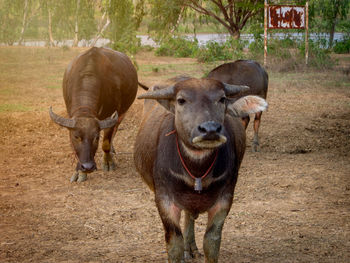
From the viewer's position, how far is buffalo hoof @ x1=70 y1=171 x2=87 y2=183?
7258 mm

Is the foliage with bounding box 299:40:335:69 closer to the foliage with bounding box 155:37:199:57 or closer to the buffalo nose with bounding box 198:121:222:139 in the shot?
the foliage with bounding box 155:37:199:57

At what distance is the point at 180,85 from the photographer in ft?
12.2

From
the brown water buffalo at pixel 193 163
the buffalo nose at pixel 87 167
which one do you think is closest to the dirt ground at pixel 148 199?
the buffalo nose at pixel 87 167

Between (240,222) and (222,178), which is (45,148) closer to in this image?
(240,222)

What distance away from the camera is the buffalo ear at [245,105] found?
3759 mm

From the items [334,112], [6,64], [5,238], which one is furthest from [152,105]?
[6,64]

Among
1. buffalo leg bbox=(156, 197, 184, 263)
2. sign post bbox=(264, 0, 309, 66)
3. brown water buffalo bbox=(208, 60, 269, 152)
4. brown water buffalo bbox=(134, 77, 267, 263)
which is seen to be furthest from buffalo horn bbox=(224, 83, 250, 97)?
sign post bbox=(264, 0, 309, 66)

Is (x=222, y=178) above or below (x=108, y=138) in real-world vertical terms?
above

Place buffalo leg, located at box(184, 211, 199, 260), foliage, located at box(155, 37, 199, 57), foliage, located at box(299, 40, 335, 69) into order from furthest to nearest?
foliage, located at box(155, 37, 199, 57)
foliage, located at box(299, 40, 335, 69)
buffalo leg, located at box(184, 211, 199, 260)

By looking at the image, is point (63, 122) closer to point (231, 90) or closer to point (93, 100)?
point (93, 100)

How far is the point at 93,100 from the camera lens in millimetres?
7344

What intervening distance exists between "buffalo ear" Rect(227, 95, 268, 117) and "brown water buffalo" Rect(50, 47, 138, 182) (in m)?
3.26

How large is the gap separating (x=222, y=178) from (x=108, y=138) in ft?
14.4

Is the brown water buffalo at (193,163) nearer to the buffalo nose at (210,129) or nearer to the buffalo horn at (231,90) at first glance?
the buffalo horn at (231,90)
